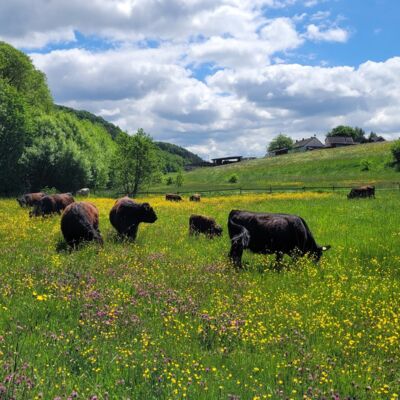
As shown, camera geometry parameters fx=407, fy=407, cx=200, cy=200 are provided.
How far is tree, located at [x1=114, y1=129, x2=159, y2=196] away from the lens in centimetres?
6131

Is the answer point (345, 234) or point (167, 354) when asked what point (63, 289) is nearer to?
point (167, 354)

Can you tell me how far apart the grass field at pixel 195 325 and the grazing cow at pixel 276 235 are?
530 mm

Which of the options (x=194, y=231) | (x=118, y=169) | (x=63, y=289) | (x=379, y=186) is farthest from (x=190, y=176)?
(x=63, y=289)

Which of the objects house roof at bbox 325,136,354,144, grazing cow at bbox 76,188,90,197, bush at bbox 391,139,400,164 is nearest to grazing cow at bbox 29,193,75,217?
grazing cow at bbox 76,188,90,197

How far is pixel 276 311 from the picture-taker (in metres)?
8.55

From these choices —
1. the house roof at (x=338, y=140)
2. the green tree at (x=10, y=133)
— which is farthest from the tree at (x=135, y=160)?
the house roof at (x=338, y=140)

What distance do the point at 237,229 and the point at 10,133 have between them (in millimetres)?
38685

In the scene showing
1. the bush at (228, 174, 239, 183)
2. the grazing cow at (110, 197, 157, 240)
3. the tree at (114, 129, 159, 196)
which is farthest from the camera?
the bush at (228, 174, 239, 183)

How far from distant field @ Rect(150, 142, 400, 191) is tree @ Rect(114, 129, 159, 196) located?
15.7 metres

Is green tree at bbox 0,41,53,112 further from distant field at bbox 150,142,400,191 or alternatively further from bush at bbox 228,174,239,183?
bush at bbox 228,174,239,183

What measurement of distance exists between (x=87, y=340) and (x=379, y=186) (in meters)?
54.4

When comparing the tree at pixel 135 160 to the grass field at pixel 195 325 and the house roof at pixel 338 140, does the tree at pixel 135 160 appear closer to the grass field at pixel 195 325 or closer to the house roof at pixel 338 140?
the grass field at pixel 195 325

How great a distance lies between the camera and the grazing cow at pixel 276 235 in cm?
1301

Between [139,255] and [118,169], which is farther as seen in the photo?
[118,169]
